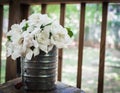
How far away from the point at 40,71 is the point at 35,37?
17cm

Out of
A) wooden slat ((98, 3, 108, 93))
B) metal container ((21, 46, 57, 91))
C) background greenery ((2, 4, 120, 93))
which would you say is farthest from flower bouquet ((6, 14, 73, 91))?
background greenery ((2, 4, 120, 93))

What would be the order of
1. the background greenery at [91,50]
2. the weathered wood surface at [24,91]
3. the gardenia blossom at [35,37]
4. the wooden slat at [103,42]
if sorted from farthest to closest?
the background greenery at [91,50], the wooden slat at [103,42], the weathered wood surface at [24,91], the gardenia blossom at [35,37]

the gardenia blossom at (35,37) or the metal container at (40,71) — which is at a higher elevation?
the gardenia blossom at (35,37)

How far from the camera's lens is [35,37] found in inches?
40.8

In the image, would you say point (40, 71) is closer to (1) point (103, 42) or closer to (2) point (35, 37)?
(2) point (35, 37)

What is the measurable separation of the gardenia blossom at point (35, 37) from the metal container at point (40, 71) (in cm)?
4

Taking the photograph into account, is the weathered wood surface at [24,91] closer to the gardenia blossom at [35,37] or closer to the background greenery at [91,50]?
the gardenia blossom at [35,37]

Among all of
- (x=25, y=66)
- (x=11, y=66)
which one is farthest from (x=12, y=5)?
(x=25, y=66)

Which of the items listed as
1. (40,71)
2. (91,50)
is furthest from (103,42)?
(91,50)

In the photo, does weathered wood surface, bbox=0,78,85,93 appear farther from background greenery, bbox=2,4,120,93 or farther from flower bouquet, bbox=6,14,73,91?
background greenery, bbox=2,4,120,93

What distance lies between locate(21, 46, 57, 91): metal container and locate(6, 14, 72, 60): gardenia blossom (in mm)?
42

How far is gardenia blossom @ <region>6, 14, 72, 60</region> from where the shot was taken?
103 centimetres

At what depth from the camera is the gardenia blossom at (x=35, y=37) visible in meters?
Result: 1.03

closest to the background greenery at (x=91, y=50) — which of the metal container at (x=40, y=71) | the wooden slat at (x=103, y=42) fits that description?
the wooden slat at (x=103, y=42)
